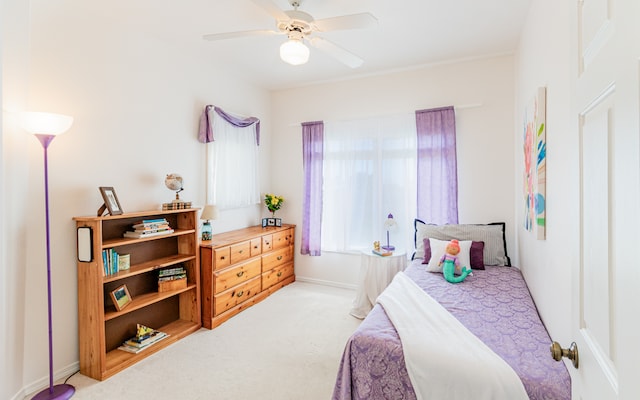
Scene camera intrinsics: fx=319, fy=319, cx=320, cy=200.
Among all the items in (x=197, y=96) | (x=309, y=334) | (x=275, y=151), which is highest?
(x=197, y=96)

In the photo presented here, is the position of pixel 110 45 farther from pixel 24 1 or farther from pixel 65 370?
pixel 65 370

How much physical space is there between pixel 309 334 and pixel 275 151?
2694mm

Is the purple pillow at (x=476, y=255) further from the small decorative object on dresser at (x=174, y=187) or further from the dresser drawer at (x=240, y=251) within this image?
the small decorative object on dresser at (x=174, y=187)

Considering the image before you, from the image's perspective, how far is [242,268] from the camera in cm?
352

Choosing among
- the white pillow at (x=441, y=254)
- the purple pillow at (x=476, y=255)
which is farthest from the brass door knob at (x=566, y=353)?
the purple pillow at (x=476, y=255)

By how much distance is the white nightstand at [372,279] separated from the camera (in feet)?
11.1

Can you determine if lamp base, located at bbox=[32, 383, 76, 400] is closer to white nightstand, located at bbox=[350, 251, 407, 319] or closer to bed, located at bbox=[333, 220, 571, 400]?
bed, located at bbox=[333, 220, 571, 400]

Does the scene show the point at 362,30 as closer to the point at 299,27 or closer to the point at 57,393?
the point at 299,27

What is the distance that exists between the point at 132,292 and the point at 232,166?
1.78m

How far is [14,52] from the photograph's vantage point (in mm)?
2000

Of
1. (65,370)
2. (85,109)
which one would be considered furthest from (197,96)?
(65,370)

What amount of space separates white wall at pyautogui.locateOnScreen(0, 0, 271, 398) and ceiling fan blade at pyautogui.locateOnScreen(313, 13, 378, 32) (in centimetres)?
177

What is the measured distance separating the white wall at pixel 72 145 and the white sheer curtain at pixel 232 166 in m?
0.31

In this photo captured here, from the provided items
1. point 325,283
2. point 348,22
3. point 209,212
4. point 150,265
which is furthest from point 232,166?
point 348,22
